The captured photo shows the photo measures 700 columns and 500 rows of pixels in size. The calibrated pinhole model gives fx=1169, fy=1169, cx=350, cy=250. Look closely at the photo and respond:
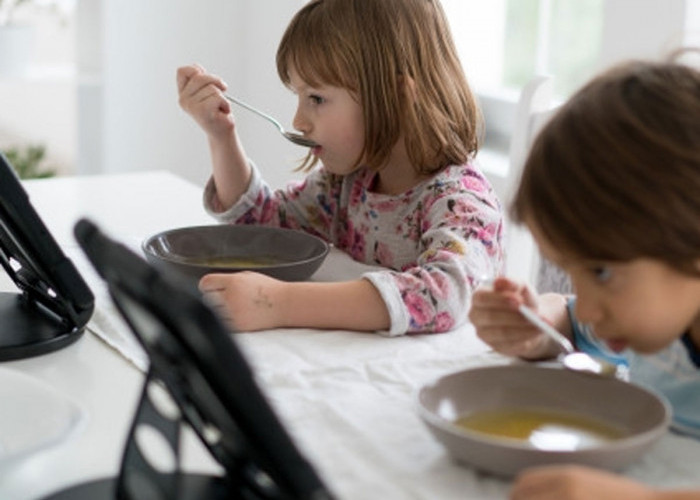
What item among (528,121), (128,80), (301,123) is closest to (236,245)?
(301,123)

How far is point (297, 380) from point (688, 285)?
0.38 meters

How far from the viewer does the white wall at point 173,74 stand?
3.20 metres

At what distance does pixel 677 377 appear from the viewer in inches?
40.9

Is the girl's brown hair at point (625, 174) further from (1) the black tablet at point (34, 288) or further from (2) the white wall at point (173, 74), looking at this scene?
(2) the white wall at point (173, 74)

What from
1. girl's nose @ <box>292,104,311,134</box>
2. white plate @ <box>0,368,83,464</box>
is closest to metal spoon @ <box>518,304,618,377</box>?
white plate @ <box>0,368,83,464</box>

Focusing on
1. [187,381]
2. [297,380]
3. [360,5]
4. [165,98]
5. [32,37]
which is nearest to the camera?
[187,381]

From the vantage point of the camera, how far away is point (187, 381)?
2.40ft

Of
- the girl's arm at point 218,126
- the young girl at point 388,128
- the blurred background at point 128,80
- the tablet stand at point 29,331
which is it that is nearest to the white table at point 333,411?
the tablet stand at point 29,331

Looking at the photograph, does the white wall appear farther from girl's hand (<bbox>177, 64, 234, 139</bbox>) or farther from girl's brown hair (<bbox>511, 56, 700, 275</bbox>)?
girl's brown hair (<bbox>511, 56, 700, 275</bbox>)

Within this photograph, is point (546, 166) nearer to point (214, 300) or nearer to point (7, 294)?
point (214, 300)

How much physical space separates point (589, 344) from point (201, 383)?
630mm

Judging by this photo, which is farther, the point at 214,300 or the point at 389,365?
the point at 214,300

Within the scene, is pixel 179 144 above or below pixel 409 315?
below

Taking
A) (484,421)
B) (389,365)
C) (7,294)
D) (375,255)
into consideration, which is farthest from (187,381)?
(375,255)
